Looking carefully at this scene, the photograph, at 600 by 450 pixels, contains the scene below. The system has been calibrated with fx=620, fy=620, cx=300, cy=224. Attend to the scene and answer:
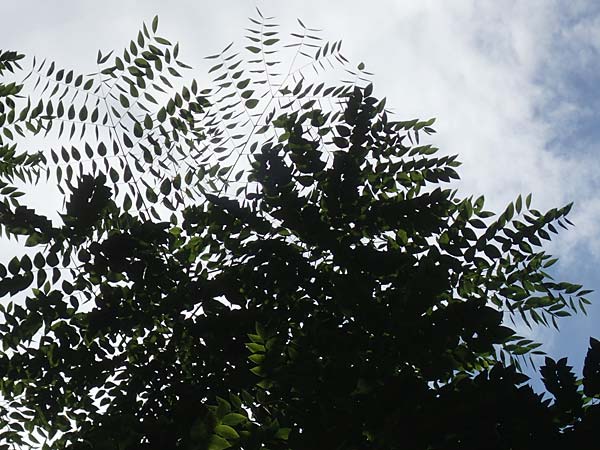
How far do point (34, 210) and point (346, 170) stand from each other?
6.85 feet

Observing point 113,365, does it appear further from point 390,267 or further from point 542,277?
point 542,277

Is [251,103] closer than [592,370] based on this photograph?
No

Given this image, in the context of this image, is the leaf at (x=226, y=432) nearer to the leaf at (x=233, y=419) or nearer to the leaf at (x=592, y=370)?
the leaf at (x=233, y=419)

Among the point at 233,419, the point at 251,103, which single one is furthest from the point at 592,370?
the point at 251,103

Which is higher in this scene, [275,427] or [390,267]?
[390,267]

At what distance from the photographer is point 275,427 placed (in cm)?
233

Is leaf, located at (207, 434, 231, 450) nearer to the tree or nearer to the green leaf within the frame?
the tree

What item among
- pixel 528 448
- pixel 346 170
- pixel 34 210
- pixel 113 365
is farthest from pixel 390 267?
pixel 34 210

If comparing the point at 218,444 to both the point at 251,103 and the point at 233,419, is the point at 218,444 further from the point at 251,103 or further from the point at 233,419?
the point at 251,103

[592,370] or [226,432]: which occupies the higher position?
[592,370]

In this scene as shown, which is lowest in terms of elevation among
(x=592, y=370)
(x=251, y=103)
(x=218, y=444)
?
(x=218, y=444)

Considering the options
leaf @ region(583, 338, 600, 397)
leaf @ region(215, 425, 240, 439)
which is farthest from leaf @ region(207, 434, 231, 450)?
leaf @ region(583, 338, 600, 397)

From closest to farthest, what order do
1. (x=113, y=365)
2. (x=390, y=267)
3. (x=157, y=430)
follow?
(x=157, y=430) → (x=390, y=267) → (x=113, y=365)

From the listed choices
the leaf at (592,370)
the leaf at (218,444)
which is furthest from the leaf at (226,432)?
the leaf at (592,370)
